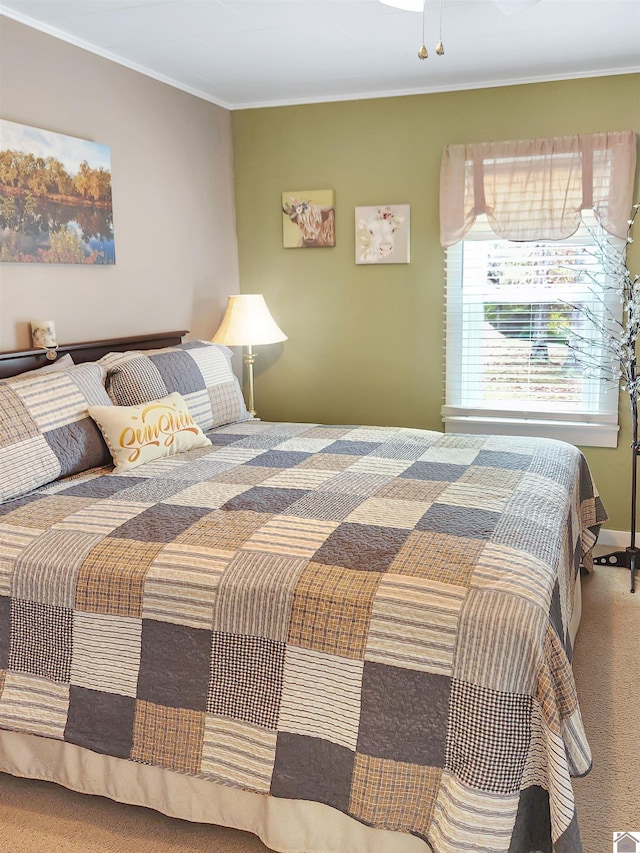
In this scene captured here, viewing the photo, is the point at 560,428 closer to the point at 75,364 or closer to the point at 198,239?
the point at 198,239

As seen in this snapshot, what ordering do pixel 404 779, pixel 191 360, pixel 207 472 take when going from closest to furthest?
pixel 404 779
pixel 207 472
pixel 191 360

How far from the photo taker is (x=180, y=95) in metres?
3.93

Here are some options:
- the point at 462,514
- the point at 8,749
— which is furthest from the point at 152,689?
the point at 462,514

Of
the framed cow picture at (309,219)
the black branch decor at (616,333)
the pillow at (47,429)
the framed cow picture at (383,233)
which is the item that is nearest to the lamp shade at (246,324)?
the framed cow picture at (309,219)

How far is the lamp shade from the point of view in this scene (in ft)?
13.4

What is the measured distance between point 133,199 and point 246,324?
0.88 m

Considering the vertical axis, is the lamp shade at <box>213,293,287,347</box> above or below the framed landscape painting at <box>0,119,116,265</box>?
below

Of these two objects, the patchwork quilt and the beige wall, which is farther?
the beige wall

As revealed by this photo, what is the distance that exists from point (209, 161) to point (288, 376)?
1.29 m

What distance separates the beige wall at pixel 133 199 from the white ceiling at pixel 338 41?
123 mm

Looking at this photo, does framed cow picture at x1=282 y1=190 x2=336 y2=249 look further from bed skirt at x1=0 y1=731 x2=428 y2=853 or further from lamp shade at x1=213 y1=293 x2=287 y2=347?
bed skirt at x1=0 y1=731 x2=428 y2=853

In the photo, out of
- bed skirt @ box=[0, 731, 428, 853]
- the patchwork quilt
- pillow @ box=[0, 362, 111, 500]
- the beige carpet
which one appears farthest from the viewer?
pillow @ box=[0, 362, 111, 500]

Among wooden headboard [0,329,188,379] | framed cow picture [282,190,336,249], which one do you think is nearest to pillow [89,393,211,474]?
wooden headboard [0,329,188,379]

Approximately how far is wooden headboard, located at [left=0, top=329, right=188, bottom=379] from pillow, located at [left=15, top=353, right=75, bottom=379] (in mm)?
16
